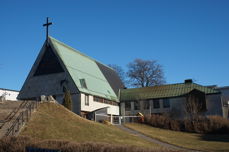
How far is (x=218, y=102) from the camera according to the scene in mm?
39219

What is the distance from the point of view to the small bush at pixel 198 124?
3180 centimetres

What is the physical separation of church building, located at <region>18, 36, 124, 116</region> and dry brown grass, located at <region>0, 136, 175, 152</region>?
20.8m

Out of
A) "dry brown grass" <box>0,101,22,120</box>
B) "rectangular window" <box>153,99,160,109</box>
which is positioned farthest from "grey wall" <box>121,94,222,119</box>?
"dry brown grass" <box>0,101,22,120</box>

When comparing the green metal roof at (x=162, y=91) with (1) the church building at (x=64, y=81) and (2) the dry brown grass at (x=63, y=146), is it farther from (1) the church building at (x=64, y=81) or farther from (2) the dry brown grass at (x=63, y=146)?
Answer: (2) the dry brown grass at (x=63, y=146)

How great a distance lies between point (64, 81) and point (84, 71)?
5.28 m

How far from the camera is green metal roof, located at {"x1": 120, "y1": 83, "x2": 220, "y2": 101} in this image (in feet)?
139

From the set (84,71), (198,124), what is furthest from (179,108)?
(84,71)

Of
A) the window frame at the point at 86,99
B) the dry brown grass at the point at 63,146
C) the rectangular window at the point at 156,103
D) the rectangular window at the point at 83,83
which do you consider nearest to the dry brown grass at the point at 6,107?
the dry brown grass at the point at 63,146

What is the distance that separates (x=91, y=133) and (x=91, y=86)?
58.5ft

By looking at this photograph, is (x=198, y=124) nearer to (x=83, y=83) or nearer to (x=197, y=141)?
(x=197, y=141)

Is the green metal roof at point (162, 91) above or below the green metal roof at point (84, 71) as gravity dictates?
below

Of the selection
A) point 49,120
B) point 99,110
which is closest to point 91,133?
point 49,120

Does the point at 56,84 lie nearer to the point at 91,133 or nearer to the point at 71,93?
the point at 71,93

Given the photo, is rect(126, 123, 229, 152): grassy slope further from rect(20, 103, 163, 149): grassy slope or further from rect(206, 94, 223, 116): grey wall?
rect(206, 94, 223, 116): grey wall
